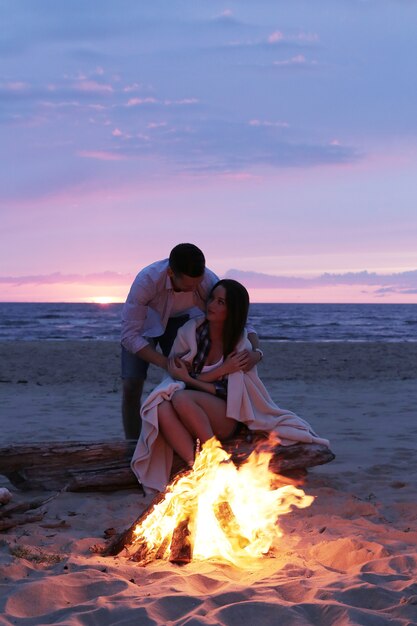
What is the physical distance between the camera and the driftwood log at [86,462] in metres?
5.65

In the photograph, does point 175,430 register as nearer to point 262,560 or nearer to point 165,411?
point 165,411

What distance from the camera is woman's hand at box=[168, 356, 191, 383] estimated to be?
5605 millimetres

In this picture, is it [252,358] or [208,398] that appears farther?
[252,358]

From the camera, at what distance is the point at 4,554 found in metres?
4.07

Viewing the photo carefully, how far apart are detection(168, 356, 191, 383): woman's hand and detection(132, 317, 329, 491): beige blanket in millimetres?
55

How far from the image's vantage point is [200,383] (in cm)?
561

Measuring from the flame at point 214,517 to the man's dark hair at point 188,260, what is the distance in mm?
1521

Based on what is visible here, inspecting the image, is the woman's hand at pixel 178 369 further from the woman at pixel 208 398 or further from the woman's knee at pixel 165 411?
the woman's knee at pixel 165 411

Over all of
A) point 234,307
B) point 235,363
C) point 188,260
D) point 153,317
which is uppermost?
point 188,260

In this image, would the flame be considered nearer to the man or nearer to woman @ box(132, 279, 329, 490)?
woman @ box(132, 279, 329, 490)

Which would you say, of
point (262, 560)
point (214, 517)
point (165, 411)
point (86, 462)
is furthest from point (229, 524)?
point (86, 462)

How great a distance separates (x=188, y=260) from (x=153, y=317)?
37.7 inches

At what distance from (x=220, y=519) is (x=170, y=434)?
1297 millimetres

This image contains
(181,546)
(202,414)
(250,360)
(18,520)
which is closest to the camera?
(181,546)
